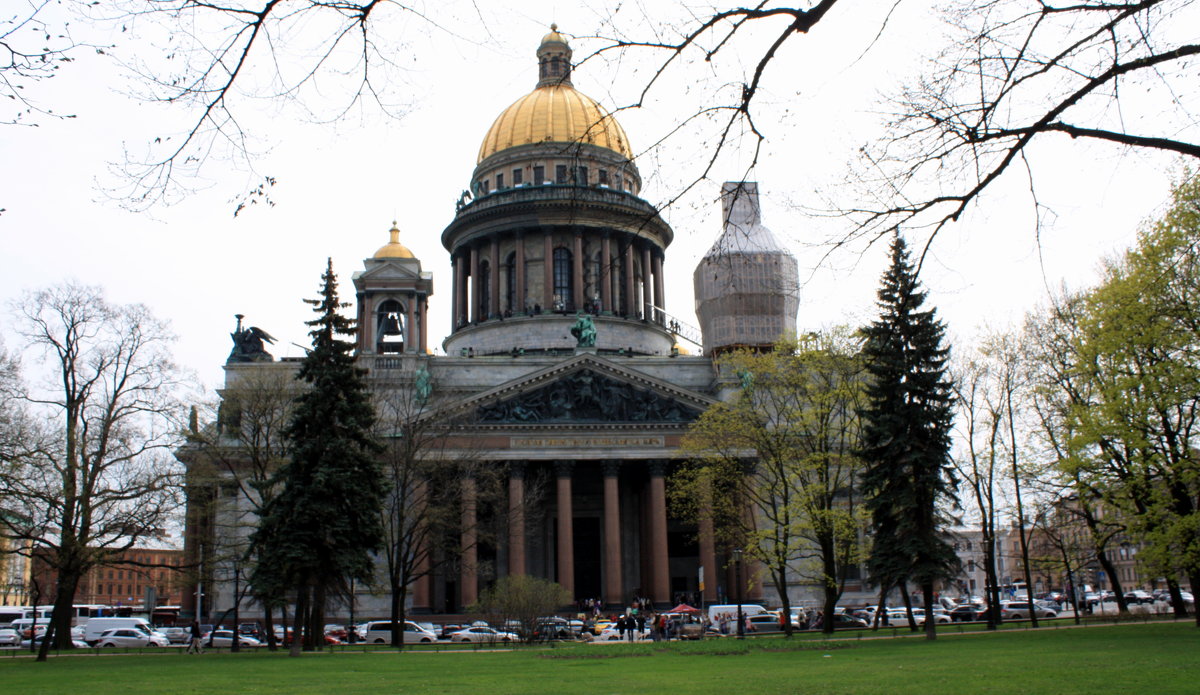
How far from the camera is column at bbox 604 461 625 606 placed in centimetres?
5550

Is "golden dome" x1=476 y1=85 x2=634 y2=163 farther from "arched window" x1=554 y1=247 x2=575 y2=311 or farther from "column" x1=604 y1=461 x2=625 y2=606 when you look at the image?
"column" x1=604 y1=461 x2=625 y2=606

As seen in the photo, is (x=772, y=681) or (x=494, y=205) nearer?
(x=772, y=681)

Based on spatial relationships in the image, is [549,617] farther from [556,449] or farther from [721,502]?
[556,449]

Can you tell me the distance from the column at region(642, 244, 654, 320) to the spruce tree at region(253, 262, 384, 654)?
139 feet

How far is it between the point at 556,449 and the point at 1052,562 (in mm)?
23783

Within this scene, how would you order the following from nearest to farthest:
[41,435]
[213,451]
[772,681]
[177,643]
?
[772,681] < [41,435] < [213,451] < [177,643]

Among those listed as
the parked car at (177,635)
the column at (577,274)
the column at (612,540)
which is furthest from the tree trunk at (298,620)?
the column at (577,274)

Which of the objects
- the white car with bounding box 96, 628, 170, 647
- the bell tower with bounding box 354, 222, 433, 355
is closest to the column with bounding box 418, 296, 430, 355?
the bell tower with bounding box 354, 222, 433, 355

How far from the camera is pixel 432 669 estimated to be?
25156 mm

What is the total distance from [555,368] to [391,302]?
15.7m

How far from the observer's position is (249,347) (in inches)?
2539

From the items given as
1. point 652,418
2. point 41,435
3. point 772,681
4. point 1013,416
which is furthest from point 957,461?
point 41,435

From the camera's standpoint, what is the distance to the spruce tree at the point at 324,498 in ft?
109

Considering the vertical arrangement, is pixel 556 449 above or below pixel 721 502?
above
